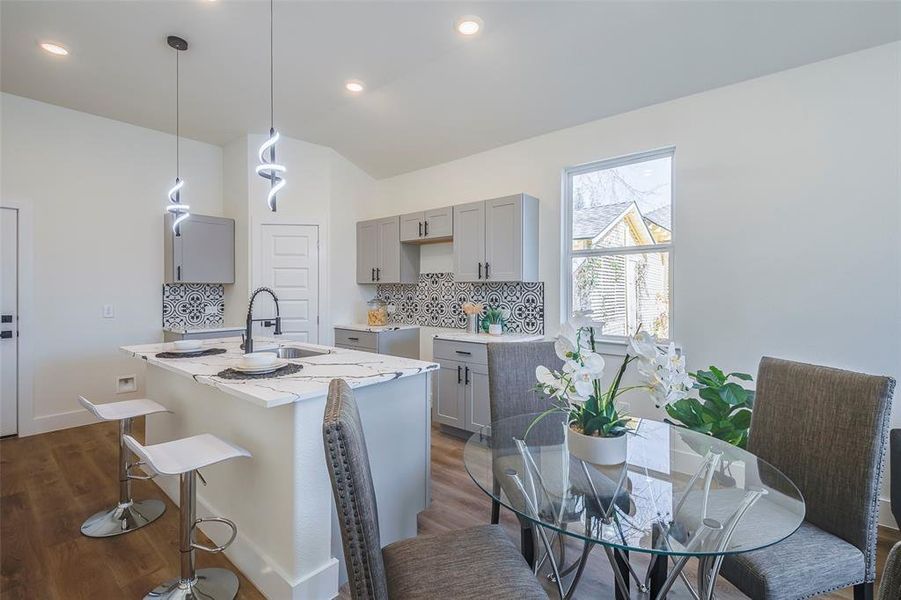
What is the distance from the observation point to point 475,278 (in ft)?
13.2

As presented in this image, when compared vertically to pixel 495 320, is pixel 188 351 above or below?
below

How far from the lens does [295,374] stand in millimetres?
2041

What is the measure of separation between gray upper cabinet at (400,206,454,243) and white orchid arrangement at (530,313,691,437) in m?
2.96

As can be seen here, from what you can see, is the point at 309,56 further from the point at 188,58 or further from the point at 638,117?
the point at 638,117

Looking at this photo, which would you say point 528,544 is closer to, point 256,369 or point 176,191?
point 256,369

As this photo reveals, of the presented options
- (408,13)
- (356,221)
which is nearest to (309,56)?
(408,13)

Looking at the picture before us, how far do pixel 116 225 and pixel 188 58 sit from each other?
80.7 inches

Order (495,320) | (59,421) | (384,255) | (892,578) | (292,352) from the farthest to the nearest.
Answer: (384,255), (495,320), (59,421), (292,352), (892,578)

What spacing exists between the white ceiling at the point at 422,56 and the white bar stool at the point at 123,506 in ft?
8.32

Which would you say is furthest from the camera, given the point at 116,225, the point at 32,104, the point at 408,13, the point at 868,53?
the point at 116,225

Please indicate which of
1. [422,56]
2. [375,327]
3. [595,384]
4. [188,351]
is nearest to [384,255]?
[375,327]

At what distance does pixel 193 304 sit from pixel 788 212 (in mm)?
5622

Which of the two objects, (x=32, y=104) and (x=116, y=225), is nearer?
(x=32, y=104)

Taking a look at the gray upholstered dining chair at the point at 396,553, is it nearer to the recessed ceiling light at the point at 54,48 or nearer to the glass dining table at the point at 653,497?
the glass dining table at the point at 653,497
